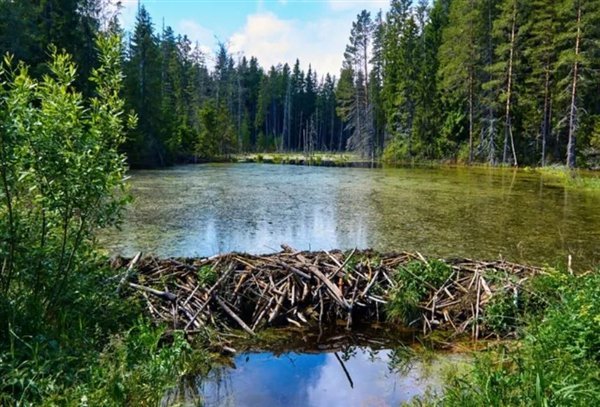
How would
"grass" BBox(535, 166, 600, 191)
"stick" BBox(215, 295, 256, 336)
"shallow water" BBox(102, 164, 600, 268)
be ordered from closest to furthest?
"stick" BBox(215, 295, 256, 336)
"shallow water" BBox(102, 164, 600, 268)
"grass" BBox(535, 166, 600, 191)

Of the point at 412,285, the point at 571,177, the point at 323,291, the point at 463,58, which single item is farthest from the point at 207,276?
the point at 463,58

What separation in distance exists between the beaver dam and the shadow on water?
282 mm

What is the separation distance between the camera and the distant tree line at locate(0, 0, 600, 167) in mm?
26797

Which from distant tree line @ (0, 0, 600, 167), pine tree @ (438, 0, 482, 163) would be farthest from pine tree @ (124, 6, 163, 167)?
pine tree @ (438, 0, 482, 163)

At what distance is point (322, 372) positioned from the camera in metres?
4.50

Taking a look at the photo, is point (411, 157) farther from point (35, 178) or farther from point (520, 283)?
point (35, 178)

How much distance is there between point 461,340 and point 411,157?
3647 centimetres

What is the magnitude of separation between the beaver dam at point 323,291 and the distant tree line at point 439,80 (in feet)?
60.8

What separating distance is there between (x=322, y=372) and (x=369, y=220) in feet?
25.7

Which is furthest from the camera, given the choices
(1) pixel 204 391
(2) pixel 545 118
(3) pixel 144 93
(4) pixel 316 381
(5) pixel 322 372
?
(3) pixel 144 93

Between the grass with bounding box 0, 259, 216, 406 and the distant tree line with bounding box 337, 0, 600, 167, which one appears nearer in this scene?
the grass with bounding box 0, 259, 216, 406

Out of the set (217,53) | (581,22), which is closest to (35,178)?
(581,22)

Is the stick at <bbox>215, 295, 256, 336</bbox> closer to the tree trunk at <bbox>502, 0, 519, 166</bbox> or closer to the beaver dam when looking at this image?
the beaver dam

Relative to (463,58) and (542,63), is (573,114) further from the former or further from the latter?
(463,58)
